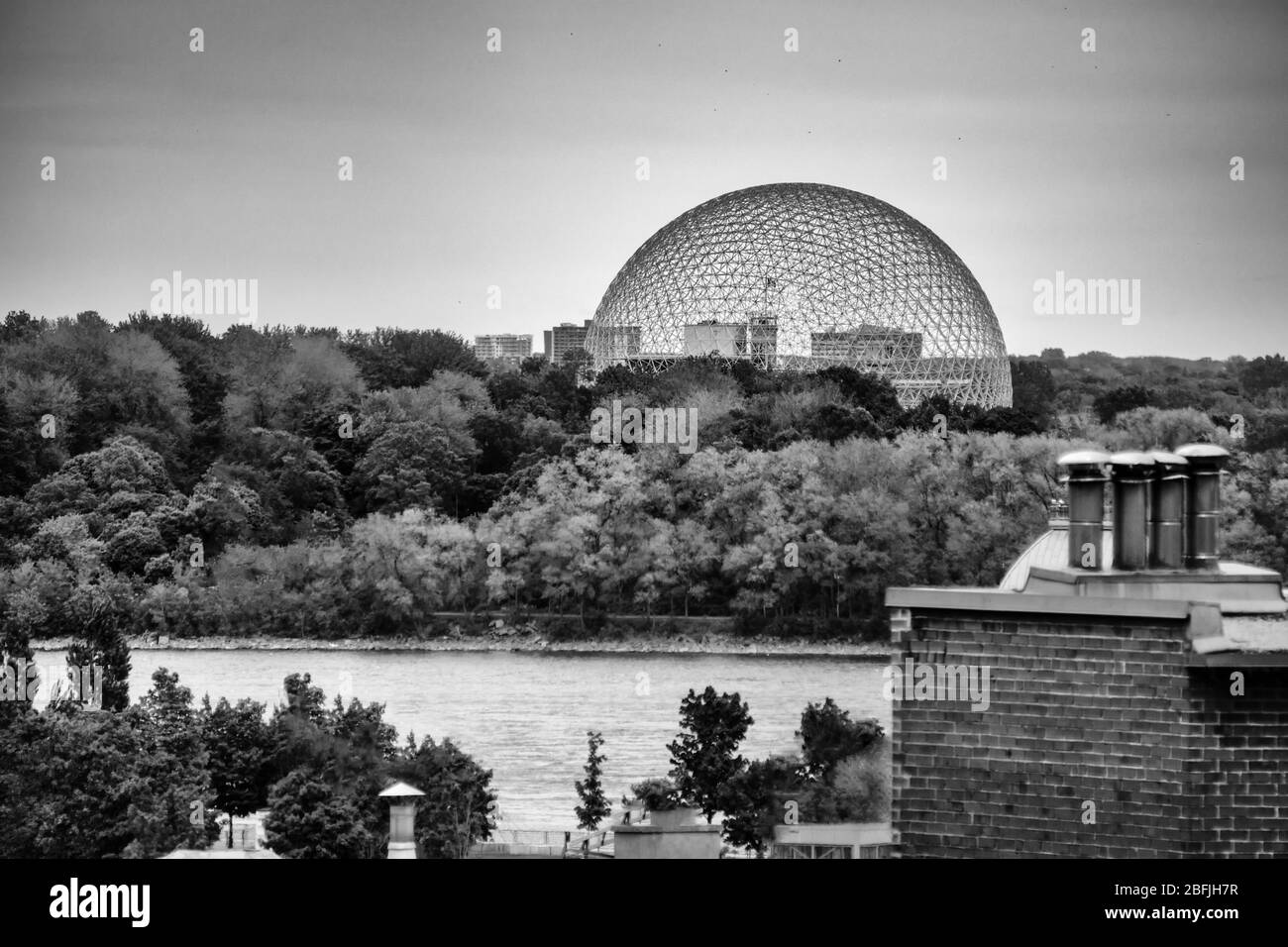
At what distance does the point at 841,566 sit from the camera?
59.7m

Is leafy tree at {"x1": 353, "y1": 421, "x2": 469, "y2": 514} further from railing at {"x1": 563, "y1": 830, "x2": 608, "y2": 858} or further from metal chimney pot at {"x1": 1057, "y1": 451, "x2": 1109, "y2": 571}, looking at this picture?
metal chimney pot at {"x1": 1057, "y1": 451, "x2": 1109, "y2": 571}

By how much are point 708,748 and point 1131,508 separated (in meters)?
18.5

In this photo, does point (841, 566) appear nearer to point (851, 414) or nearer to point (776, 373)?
point (851, 414)

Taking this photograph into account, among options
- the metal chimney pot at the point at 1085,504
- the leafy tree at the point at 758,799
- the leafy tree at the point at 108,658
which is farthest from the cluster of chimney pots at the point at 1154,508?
the leafy tree at the point at 108,658

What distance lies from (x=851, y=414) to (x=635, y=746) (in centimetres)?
2784

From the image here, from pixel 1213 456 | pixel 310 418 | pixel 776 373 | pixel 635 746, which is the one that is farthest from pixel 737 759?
pixel 776 373

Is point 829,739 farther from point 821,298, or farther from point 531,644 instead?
point 821,298

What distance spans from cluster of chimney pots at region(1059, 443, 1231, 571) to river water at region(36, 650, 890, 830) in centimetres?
1905

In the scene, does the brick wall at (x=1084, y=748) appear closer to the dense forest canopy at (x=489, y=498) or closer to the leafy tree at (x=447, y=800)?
the leafy tree at (x=447, y=800)

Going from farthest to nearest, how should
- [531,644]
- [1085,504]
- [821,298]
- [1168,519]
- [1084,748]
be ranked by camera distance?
[821,298] → [531,644] → [1085,504] → [1168,519] → [1084,748]

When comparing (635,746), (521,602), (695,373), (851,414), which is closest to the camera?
(635,746)

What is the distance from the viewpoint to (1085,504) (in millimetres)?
16750

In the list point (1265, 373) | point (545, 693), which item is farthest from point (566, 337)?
point (545, 693)

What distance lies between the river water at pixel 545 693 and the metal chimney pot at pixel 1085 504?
61.9ft
